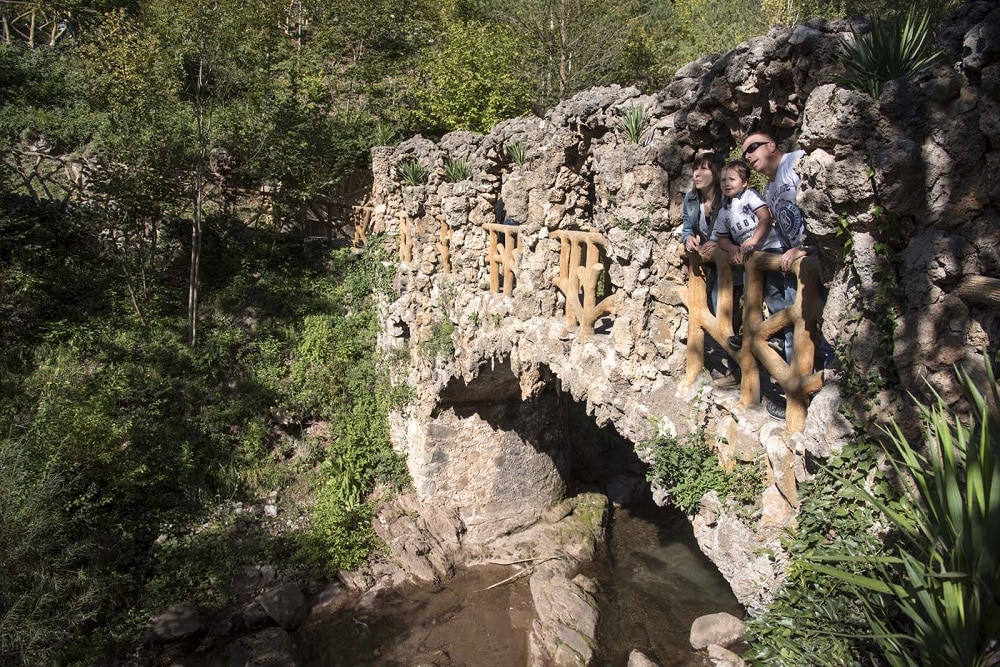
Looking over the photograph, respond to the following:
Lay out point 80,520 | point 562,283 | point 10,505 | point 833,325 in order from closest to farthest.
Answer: point 833,325 → point 562,283 → point 10,505 → point 80,520

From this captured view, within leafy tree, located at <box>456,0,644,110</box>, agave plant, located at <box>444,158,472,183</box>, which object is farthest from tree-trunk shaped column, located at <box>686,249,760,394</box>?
leafy tree, located at <box>456,0,644,110</box>

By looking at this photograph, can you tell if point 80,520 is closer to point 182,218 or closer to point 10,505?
point 10,505

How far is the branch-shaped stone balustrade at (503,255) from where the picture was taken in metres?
8.40

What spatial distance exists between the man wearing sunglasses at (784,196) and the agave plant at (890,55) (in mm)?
710

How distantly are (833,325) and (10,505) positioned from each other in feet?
32.6

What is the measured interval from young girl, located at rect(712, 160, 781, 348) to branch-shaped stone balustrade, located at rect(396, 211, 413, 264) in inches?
318

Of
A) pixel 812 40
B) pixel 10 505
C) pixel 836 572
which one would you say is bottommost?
pixel 10 505

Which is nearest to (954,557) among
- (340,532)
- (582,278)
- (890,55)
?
(890,55)

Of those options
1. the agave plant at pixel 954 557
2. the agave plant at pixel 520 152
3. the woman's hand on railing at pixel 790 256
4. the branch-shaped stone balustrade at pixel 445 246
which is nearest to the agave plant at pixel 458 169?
the branch-shaped stone balustrade at pixel 445 246

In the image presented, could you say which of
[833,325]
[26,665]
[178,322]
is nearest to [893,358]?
[833,325]

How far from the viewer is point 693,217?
5273 millimetres

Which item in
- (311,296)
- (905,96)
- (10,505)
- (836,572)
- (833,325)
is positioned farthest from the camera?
(311,296)

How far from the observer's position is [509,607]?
10.2 metres

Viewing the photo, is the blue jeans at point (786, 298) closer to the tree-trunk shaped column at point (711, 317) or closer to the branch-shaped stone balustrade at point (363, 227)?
the tree-trunk shaped column at point (711, 317)
